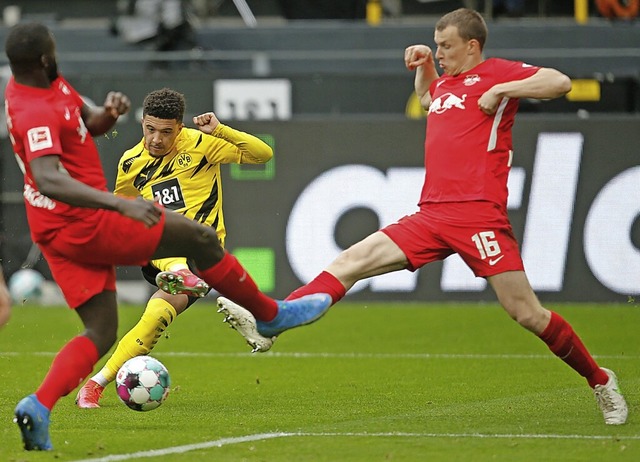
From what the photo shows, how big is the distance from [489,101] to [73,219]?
2533 millimetres

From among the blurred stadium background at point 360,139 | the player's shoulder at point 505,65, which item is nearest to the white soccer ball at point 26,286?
the blurred stadium background at point 360,139

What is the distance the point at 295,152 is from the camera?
15953mm

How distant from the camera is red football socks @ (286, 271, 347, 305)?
7.08 metres

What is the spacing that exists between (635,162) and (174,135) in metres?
8.34

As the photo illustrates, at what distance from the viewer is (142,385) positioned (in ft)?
25.2

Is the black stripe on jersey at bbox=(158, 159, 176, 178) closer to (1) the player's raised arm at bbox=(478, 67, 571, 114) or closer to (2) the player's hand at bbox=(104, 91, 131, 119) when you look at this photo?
(2) the player's hand at bbox=(104, 91, 131, 119)

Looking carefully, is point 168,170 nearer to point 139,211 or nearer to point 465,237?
point 465,237

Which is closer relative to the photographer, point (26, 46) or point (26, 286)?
point (26, 46)

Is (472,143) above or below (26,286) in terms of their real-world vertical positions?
above

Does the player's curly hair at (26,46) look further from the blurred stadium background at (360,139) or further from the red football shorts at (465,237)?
the blurred stadium background at (360,139)

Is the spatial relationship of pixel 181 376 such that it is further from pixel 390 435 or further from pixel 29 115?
pixel 29 115

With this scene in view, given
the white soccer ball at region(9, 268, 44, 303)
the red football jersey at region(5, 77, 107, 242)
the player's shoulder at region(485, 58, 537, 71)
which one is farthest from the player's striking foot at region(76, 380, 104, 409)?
the white soccer ball at region(9, 268, 44, 303)

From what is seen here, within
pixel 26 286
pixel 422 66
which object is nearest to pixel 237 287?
pixel 422 66

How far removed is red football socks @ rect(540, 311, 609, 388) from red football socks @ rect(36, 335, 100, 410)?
2.60 meters
